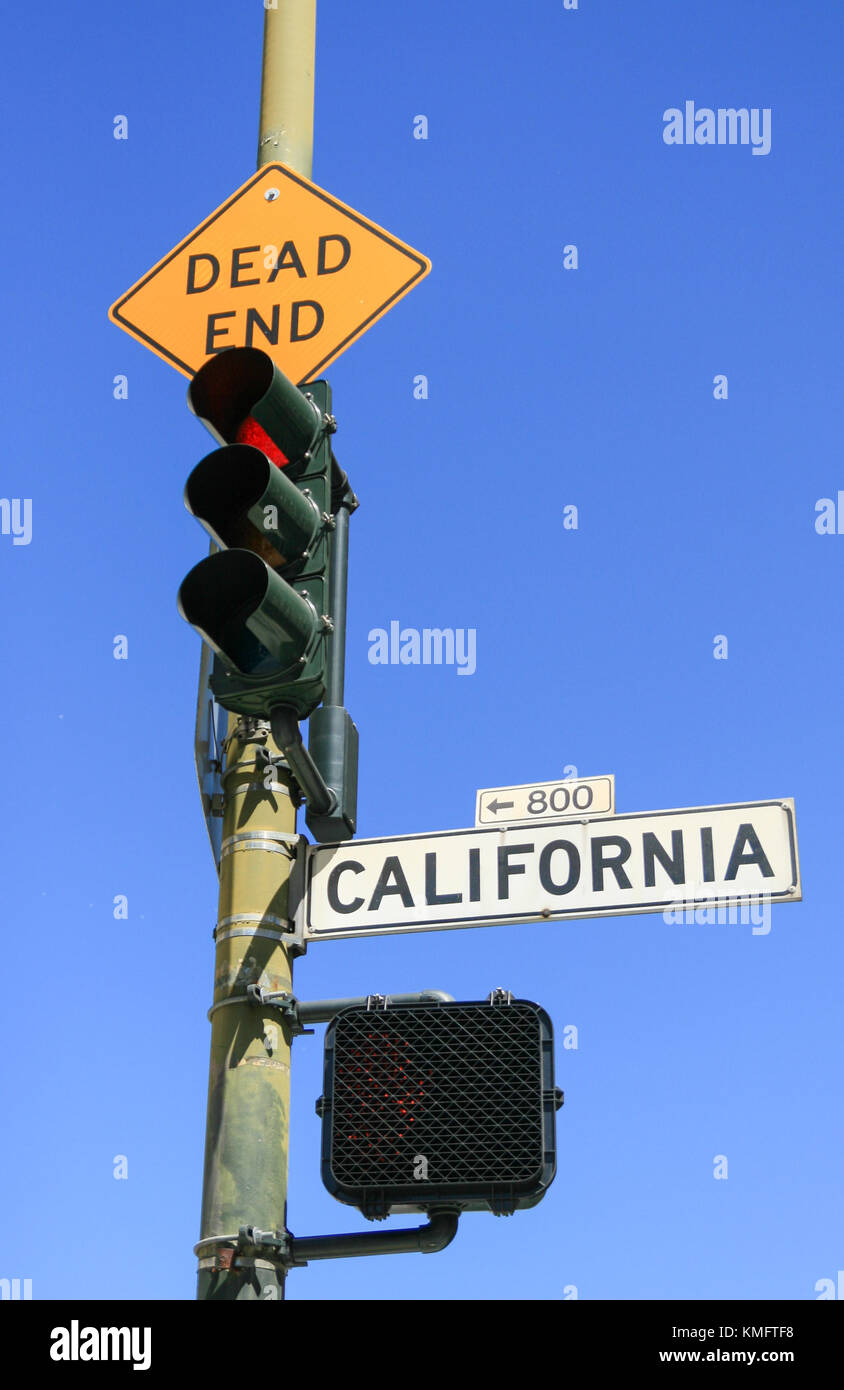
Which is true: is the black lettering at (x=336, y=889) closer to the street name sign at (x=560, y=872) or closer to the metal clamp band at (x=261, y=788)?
the street name sign at (x=560, y=872)

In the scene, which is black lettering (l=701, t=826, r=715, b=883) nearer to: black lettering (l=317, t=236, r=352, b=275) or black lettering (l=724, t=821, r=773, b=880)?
black lettering (l=724, t=821, r=773, b=880)

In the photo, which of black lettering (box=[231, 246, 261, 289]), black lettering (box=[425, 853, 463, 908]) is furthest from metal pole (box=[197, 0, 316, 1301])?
black lettering (box=[231, 246, 261, 289])

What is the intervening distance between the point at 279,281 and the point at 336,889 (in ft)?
7.09

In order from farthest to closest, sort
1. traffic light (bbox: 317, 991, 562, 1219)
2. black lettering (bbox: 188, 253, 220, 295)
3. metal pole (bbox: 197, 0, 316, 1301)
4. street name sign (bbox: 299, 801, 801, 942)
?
black lettering (bbox: 188, 253, 220, 295) < street name sign (bbox: 299, 801, 801, 942) < metal pole (bbox: 197, 0, 316, 1301) < traffic light (bbox: 317, 991, 562, 1219)

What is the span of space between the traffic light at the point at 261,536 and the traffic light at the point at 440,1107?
0.92m

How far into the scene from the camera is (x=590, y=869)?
4.94 meters

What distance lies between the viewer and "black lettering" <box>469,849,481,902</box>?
16.2 ft

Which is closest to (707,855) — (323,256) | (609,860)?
(609,860)

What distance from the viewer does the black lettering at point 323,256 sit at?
5.73 m

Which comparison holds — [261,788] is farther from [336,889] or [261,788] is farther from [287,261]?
[287,261]

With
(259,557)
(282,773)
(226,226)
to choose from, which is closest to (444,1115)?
(282,773)

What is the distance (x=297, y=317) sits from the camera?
222 inches

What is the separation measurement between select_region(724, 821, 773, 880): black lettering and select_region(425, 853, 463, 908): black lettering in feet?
2.62
